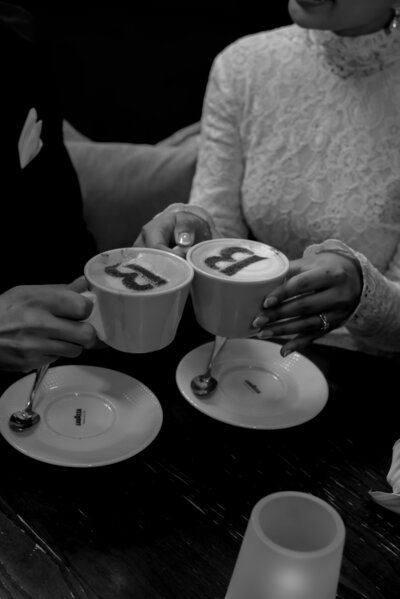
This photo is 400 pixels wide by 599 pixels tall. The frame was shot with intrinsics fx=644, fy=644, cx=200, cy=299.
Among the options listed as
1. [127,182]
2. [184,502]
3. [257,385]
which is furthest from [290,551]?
[127,182]

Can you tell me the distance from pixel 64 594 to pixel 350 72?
1.28 metres

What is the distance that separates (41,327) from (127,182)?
1202 mm

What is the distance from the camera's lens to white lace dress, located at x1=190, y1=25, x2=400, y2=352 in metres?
1.50

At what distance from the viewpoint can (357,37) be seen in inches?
56.6

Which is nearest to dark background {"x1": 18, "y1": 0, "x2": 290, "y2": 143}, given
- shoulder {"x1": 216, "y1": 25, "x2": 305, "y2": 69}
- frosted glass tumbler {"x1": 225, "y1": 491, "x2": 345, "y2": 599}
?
shoulder {"x1": 216, "y1": 25, "x2": 305, "y2": 69}

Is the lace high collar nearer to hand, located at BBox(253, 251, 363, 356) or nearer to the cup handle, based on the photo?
hand, located at BBox(253, 251, 363, 356)

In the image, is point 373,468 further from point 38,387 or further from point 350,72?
point 350,72

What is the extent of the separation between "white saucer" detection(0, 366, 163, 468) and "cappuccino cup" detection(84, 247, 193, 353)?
134 millimetres

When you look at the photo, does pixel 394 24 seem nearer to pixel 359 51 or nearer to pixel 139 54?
pixel 359 51

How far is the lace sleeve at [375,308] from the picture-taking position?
1208mm

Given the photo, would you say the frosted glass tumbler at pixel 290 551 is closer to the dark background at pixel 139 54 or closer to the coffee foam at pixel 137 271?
the coffee foam at pixel 137 271

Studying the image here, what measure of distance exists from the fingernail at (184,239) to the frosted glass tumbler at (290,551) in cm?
63

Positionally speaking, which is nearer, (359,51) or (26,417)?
(26,417)

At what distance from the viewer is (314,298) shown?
111 cm
